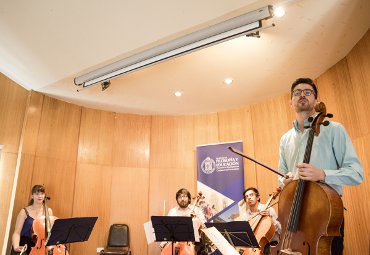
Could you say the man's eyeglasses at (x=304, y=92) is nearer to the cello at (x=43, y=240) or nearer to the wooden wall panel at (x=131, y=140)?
the cello at (x=43, y=240)

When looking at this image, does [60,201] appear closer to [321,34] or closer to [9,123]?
[9,123]

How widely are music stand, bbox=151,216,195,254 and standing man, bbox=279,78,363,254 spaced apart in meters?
1.36

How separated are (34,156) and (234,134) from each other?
3394 mm

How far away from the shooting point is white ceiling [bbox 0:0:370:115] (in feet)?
9.10

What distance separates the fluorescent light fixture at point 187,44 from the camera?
9.21 feet

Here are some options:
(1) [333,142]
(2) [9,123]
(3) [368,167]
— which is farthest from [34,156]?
(3) [368,167]

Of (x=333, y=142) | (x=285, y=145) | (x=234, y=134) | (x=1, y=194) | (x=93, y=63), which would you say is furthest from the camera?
(x=234, y=134)

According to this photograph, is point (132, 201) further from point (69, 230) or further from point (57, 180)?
point (69, 230)

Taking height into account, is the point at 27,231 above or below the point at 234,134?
below

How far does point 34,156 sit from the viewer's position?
4.49 metres

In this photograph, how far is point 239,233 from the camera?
256 cm

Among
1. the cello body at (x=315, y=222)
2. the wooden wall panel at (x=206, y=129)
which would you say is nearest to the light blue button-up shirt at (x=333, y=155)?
the cello body at (x=315, y=222)

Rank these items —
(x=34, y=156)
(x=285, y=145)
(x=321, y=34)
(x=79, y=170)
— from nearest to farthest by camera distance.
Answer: (x=285, y=145) → (x=321, y=34) → (x=34, y=156) → (x=79, y=170)

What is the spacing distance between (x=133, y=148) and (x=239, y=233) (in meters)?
3.48
